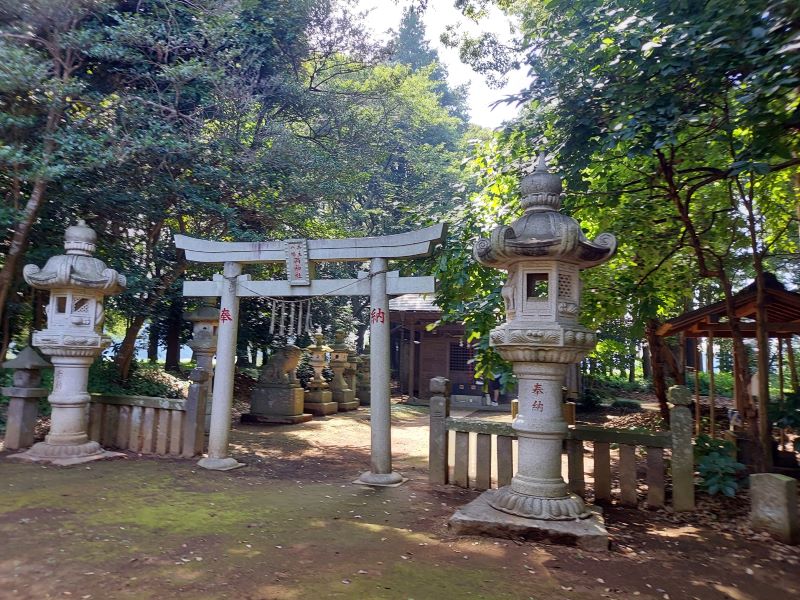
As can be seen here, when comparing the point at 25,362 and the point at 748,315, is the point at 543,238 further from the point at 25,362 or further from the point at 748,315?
the point at 25,362

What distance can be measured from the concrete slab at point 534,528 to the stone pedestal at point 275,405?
8.73m

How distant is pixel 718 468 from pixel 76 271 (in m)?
9.24

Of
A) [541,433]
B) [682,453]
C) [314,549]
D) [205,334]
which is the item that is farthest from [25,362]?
[682,453]

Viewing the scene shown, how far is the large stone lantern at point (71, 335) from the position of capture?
25.9 feet

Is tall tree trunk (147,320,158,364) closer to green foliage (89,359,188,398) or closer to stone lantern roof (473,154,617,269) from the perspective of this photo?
green foliage (89,359,188,398)

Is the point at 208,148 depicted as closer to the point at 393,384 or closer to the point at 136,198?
the point at 136,198

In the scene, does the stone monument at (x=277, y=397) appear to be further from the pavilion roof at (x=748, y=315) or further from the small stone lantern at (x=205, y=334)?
the pavilion roof at (x=748, y=315)

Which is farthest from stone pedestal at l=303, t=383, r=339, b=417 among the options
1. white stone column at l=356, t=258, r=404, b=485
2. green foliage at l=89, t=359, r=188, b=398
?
white stone column at l=356, t=258, r=404, b=485

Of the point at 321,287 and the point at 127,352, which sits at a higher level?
the point at 321,287

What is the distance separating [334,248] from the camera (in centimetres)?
785

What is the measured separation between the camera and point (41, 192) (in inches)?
326

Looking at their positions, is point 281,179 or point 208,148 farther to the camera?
point 281,179

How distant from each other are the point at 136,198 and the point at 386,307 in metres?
5.55

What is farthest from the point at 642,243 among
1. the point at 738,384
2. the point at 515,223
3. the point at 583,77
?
the point at 515,223
